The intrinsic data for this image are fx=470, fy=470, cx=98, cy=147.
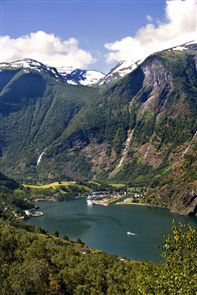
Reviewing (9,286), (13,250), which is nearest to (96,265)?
(13,250)

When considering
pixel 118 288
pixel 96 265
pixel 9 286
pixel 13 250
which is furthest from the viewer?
pixel 96 265

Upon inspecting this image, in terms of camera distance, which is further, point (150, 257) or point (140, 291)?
point (150, 257)

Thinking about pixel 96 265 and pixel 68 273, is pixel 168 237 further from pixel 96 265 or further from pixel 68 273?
pixel 96 265

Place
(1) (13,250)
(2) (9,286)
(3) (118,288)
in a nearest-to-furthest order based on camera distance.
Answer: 1. (2) (9,286)
2. (3) (118,288)
3. (1) (13,250)

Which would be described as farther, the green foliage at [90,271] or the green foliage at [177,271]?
the green foliage at [90,271]

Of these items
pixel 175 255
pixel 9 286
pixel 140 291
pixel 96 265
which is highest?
pixel 175 255

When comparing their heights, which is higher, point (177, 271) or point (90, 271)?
point (177, 271)

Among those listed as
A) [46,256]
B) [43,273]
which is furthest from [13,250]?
[43,273]

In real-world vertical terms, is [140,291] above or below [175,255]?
below

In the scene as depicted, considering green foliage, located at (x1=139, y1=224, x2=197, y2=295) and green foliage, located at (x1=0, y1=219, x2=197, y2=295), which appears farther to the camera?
green foliage, located at (x1=0, y1=219, x2=197, y2=295)

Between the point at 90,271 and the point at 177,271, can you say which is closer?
the point at 177,271
